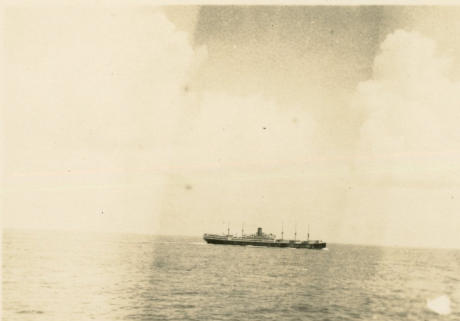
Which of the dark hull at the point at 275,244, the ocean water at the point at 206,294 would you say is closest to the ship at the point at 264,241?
the dark hull at the point at 275,244

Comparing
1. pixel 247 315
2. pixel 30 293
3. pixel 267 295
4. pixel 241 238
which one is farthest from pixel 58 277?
pixel 241 238

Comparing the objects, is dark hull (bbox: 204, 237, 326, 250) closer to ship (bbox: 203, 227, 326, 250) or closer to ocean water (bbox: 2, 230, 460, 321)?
ship (bbox: 203, 227, 326, 250)

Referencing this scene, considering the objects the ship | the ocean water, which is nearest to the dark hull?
the ship

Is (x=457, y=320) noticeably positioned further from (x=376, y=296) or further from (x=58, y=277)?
(x=58, y=277)

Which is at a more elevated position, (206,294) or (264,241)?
(264,241)

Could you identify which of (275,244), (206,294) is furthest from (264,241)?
(206,294)

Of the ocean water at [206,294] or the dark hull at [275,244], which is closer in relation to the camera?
the ocean water at [206,294]

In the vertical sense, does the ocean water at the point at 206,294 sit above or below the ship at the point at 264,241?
below

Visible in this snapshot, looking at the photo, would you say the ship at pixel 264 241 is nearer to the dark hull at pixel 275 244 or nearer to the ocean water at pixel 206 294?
the dark hull at pixel 275 244

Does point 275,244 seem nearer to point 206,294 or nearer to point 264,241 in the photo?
point 264,241

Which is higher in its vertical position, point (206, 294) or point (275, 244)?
point (275, 244)

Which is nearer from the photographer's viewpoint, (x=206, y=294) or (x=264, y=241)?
(x=206, y=294)
